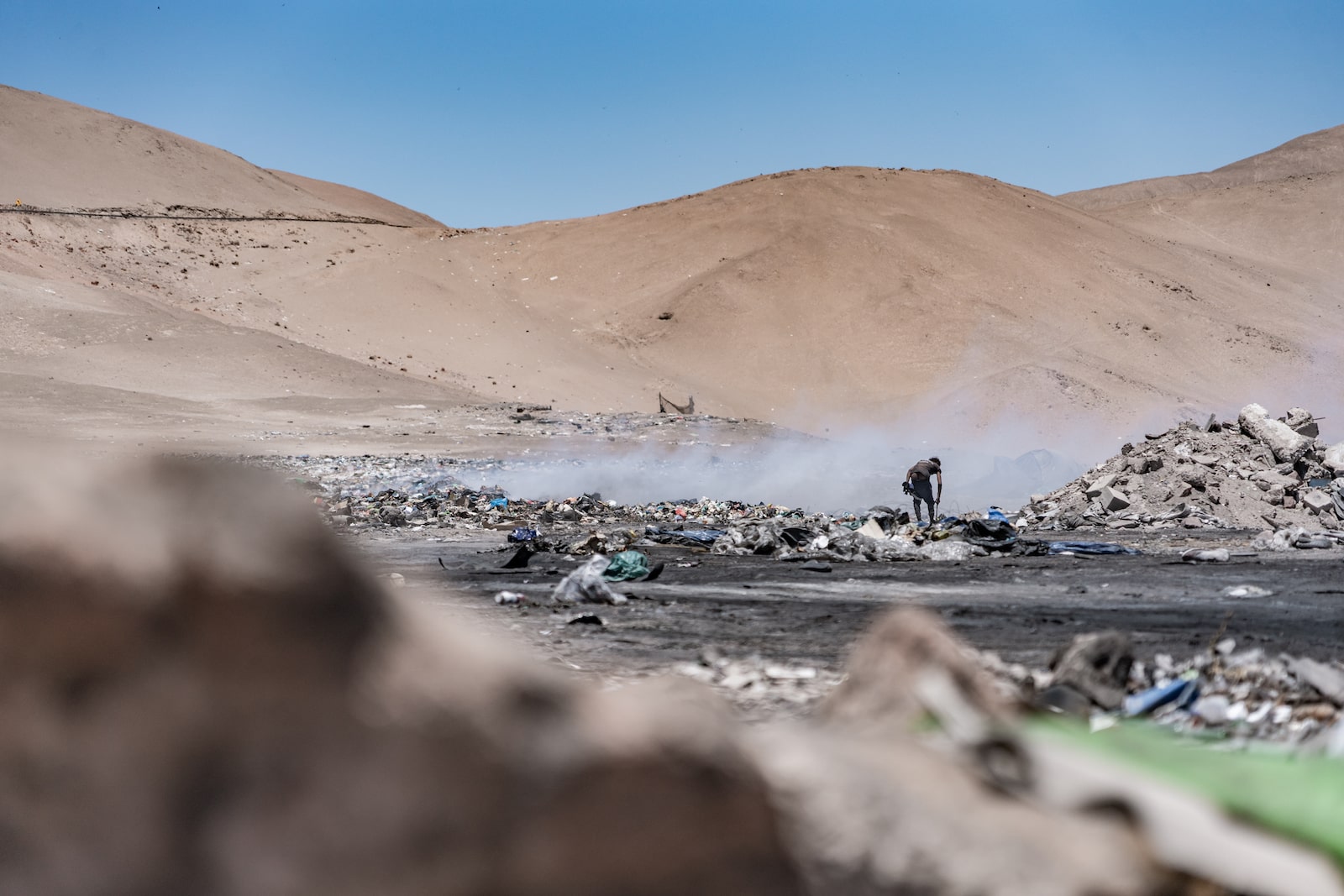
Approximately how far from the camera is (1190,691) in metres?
5.14

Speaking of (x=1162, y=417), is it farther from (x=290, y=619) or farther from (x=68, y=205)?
(x=68, y=205)

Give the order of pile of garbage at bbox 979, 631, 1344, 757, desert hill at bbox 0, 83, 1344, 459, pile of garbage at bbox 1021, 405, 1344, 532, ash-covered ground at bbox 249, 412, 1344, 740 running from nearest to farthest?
pile of garbage at bbox 979, 631, 1344, 757
ash-covered ground at bbox 249, 412, 1344, 740
pile of garbage at bbox 1021, 405, 1344, 532
desert hill at bbox 0, 83, 1344, 459

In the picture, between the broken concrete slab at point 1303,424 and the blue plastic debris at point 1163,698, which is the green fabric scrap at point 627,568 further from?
the broken concrete slab at point 1303,424

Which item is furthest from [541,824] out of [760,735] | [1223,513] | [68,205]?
[68,205]

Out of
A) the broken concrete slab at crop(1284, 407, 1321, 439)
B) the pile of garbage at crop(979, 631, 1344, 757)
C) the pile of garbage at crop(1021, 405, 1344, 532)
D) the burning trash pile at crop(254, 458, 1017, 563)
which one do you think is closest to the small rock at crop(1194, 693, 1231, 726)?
the pile of garbage at crop(979, 631, 1344, 757)

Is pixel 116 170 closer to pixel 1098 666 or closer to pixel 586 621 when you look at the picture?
pixel 586 621

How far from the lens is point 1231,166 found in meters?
97.8

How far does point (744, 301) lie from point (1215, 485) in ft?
105

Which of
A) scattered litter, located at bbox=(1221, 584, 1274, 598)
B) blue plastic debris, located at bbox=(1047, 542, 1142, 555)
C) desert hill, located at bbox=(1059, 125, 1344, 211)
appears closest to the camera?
scattered litter, located at bbox=(1221, 584, 1274, 598)

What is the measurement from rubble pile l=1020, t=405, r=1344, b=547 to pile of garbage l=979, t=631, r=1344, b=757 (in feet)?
A: 30.0

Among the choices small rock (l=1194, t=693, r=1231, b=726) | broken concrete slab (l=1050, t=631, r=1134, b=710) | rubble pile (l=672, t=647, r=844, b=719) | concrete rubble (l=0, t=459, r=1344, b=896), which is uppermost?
concrete rubble (l=0, t=459, r=1344, b=896)

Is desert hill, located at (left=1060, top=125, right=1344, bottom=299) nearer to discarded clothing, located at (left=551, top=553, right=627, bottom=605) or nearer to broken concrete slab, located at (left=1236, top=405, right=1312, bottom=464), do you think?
broken concrete slab, located at (left=1236, top=405, right=1312, bottom=464)

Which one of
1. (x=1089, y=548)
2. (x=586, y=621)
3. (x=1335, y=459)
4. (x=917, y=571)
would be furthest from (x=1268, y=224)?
(x=586, y=621)

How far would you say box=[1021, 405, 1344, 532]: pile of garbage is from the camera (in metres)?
14.5
